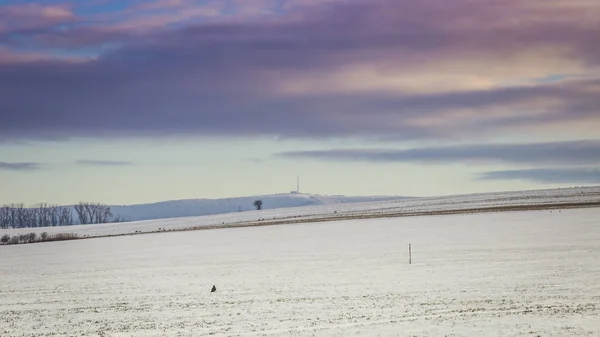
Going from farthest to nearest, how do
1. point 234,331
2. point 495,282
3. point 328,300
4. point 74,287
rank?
point 74,287 → point 495,282 → point 328,300 → point 234,331

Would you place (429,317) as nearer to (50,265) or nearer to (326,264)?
(326,264)

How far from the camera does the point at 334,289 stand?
41.8m

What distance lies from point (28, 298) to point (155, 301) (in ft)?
32.9

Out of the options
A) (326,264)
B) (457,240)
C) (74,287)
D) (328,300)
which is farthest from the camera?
(457,240)

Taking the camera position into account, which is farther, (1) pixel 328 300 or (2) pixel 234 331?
(1) pixel 328 300

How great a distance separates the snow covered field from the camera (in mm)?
30719

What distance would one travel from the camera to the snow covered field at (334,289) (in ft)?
101

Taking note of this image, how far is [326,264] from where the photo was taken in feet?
184

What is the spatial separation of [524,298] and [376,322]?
8.38 meters

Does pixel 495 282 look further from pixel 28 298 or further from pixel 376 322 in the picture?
pixel 28 298


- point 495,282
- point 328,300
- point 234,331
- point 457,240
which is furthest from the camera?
point 457,240

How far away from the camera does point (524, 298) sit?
35.2 m

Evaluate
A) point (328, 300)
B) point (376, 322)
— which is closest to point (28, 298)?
point (328, 300)

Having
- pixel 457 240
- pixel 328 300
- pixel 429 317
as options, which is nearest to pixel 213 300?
pixel 328 300
